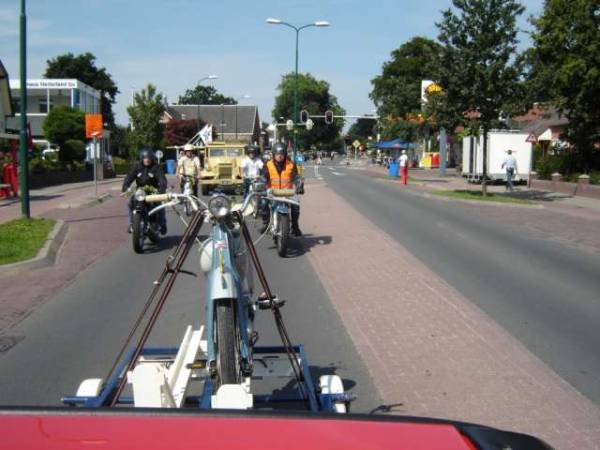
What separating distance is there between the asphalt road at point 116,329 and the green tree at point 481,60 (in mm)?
16459

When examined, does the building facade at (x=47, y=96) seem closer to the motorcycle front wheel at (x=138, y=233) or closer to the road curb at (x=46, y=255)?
the road curb at (x=46, y=255)

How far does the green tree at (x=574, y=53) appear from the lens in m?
29.3

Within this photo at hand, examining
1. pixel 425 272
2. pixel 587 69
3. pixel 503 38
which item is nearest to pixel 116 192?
pixel 503 38

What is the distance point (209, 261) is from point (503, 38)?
77.5ft

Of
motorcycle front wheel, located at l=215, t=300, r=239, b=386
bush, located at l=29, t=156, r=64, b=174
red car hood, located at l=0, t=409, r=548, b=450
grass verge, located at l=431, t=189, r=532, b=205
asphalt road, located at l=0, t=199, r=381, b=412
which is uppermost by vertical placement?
bush, located at l=29, t=156, r=64, b=174

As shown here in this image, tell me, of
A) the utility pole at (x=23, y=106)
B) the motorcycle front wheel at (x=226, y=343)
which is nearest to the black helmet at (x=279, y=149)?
the utility pole at (x=23, y=106)

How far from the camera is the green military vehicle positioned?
30.0 meters

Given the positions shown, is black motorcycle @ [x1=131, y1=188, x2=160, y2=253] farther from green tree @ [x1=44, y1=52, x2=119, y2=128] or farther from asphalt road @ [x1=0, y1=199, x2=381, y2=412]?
green tree @ [x1=44, y1=52, x2=119, y2=128]

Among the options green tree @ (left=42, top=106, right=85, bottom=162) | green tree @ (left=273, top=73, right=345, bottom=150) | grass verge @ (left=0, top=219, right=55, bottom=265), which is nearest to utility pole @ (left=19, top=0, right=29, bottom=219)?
grass verge @ (left=0, top=219, right=55, bottom=265)

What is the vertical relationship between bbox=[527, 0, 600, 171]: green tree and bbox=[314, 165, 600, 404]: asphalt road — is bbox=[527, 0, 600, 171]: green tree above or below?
above

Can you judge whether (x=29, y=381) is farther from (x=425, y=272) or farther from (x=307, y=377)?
(x=425, y=272)

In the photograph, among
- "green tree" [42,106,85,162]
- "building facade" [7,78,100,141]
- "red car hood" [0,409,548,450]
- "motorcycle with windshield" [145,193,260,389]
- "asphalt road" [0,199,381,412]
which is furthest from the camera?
"building facade" [7,78,100,141]

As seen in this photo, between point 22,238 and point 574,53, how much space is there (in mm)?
24492

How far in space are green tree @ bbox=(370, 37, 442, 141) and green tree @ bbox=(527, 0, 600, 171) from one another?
14.8ft
